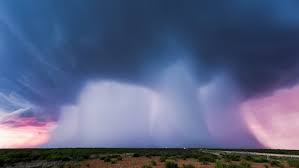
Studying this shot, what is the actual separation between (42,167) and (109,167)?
1526 centimetres

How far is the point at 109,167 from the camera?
40719 mm

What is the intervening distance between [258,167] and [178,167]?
9.23 meters

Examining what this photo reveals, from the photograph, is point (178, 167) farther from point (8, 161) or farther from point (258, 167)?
point (8, 161)

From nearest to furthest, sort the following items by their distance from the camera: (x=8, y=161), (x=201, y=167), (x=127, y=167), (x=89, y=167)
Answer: (x=201, y=167), (x=127, y=167), (x=89, y=167), (x=8, y=161)

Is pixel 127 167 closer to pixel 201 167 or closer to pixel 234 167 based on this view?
pixel 201 167

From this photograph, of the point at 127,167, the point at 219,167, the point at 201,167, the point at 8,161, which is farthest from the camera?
the point at 8,161

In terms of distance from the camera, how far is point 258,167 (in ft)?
120

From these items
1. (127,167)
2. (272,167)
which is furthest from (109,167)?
(272,167)

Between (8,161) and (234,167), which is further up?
(8,161)

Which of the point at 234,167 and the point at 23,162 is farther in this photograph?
the point at 23,162

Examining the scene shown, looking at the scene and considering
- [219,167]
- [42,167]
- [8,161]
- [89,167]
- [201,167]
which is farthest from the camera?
[8,161]

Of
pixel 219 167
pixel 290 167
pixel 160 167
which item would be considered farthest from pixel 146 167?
pixel 290 167

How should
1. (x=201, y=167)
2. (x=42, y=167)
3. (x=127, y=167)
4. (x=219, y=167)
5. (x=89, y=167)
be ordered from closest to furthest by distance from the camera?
(x=219, y=167)
(x=201, y=167)
(x=127, y=167)
(x=89, y=167)
(x=42, y=167)

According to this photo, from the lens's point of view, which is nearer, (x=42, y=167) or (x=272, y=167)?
(x=272, y=167)
